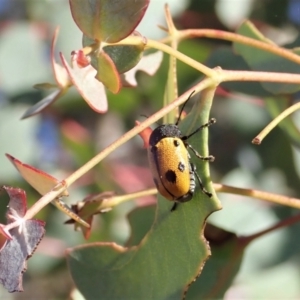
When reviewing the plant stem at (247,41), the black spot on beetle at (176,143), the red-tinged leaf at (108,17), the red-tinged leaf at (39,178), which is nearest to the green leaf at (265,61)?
the plant stem at (247,41)

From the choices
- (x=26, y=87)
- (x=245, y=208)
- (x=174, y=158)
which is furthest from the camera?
(x=26, y=87)

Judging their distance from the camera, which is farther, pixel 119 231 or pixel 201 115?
pixel 119 231

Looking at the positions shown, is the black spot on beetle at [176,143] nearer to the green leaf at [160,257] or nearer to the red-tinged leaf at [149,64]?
the green leaf at [160,257]

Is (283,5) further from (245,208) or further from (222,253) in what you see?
(222,253)

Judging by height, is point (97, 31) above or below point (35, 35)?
above

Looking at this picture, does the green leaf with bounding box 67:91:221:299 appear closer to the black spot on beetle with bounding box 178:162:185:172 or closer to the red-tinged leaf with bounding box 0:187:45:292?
the black spot on beetle with bounding box 178:162:185:172

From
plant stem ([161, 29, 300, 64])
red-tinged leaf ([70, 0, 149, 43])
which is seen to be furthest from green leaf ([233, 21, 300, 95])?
red-tinged leaf ([70, 0, 149, 43])

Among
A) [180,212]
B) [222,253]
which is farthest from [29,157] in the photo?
[180,212]

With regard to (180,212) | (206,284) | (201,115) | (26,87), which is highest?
(201,115)
